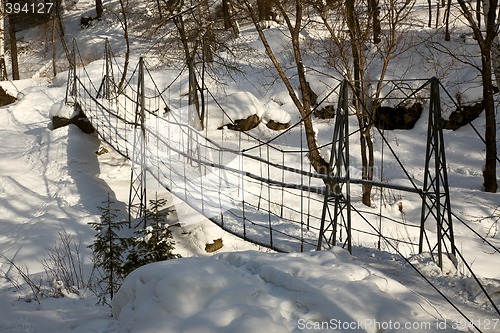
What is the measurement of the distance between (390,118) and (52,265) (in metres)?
7.29

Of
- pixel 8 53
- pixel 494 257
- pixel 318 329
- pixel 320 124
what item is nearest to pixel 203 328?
pixel 318 329

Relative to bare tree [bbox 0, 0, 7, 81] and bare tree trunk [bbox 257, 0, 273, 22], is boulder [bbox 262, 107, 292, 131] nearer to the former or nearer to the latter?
bare tree trunk [bbox 257, 0, 273, 22]

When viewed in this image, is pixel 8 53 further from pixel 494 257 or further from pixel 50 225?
pixel 494 257

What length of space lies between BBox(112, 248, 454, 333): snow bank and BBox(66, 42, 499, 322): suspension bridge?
1.85 ft

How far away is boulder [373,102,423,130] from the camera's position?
1023 centimetres

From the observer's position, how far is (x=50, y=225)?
6000 mm

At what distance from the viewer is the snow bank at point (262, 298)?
2236 millimetres

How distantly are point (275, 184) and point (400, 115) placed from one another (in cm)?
665

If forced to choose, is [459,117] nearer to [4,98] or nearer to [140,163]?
[140,163]

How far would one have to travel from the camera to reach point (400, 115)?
33.7 feet

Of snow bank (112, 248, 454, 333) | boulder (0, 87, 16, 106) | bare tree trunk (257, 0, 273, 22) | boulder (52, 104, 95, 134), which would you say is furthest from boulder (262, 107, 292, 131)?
snow bank (112, 248, 454, 333)

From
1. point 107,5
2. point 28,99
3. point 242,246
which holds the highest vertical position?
point 107,5

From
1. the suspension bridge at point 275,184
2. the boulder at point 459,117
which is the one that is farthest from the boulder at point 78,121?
the boulder at point 459,117

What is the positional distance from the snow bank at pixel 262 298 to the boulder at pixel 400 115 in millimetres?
7873
